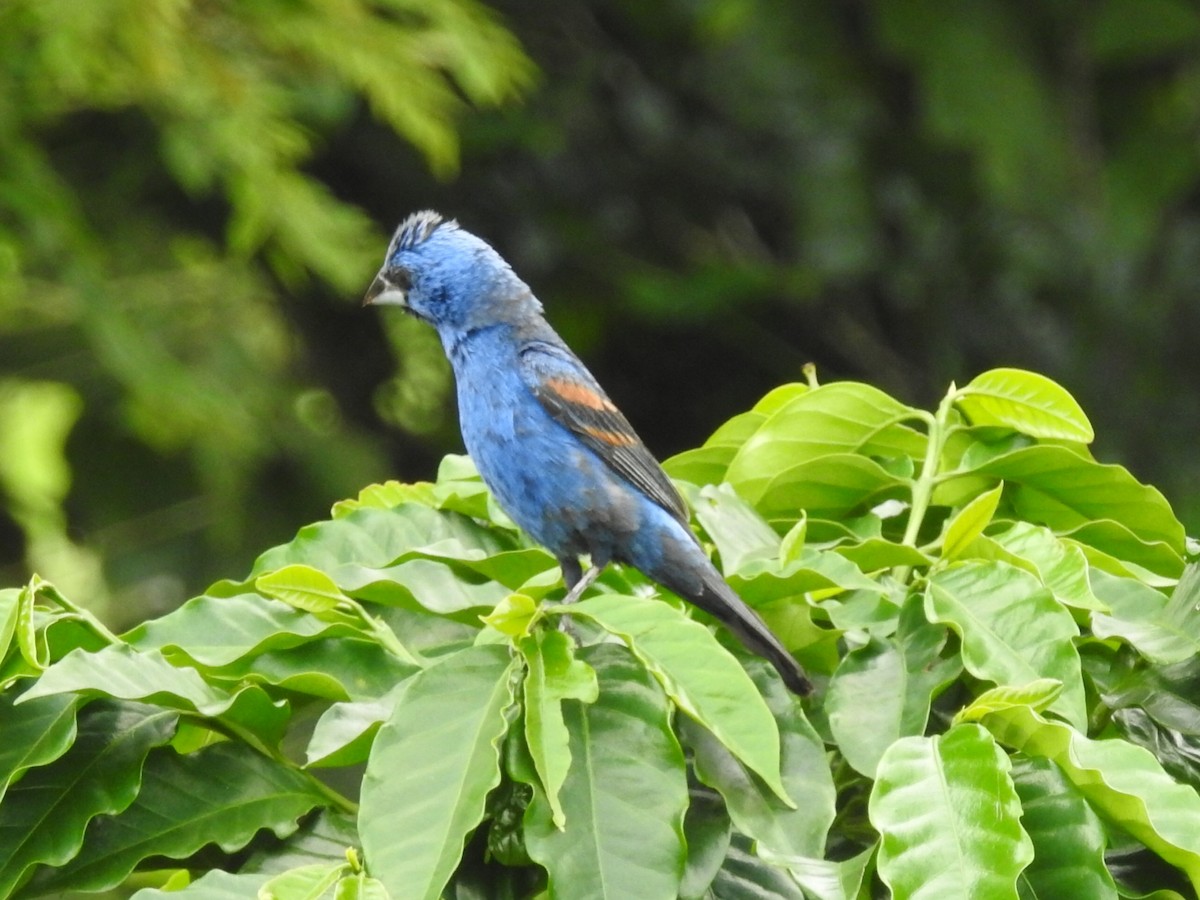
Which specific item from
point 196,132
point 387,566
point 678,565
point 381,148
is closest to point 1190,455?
point 381,148

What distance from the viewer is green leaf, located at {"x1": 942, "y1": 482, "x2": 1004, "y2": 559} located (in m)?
1.52

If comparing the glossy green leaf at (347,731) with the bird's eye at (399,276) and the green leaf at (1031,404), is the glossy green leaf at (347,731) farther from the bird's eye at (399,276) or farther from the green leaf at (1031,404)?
the bird's eye at (399,276)

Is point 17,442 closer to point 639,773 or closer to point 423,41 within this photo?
point 423,41

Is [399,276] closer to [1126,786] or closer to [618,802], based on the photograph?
[618,802]

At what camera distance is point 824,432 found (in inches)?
69.7

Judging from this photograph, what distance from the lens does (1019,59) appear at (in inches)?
215

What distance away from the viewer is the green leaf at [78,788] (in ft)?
4.33

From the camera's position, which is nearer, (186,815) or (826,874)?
(826,874)

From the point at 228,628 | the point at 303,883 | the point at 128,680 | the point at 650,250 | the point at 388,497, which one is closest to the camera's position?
the point at 303,883

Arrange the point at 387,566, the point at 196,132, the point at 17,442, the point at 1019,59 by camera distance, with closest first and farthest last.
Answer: the point at 387,566
the point at 196,132
the point at 17,442
the point at 1019,59

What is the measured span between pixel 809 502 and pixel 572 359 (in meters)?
0.82

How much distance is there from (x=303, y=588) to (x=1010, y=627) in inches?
25.4

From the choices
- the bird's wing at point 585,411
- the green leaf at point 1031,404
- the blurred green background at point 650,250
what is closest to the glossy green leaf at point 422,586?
the green leaf at point 1031,404

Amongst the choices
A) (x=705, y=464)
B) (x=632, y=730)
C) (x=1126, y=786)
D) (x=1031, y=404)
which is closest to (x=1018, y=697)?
(x=1126, y=786)
